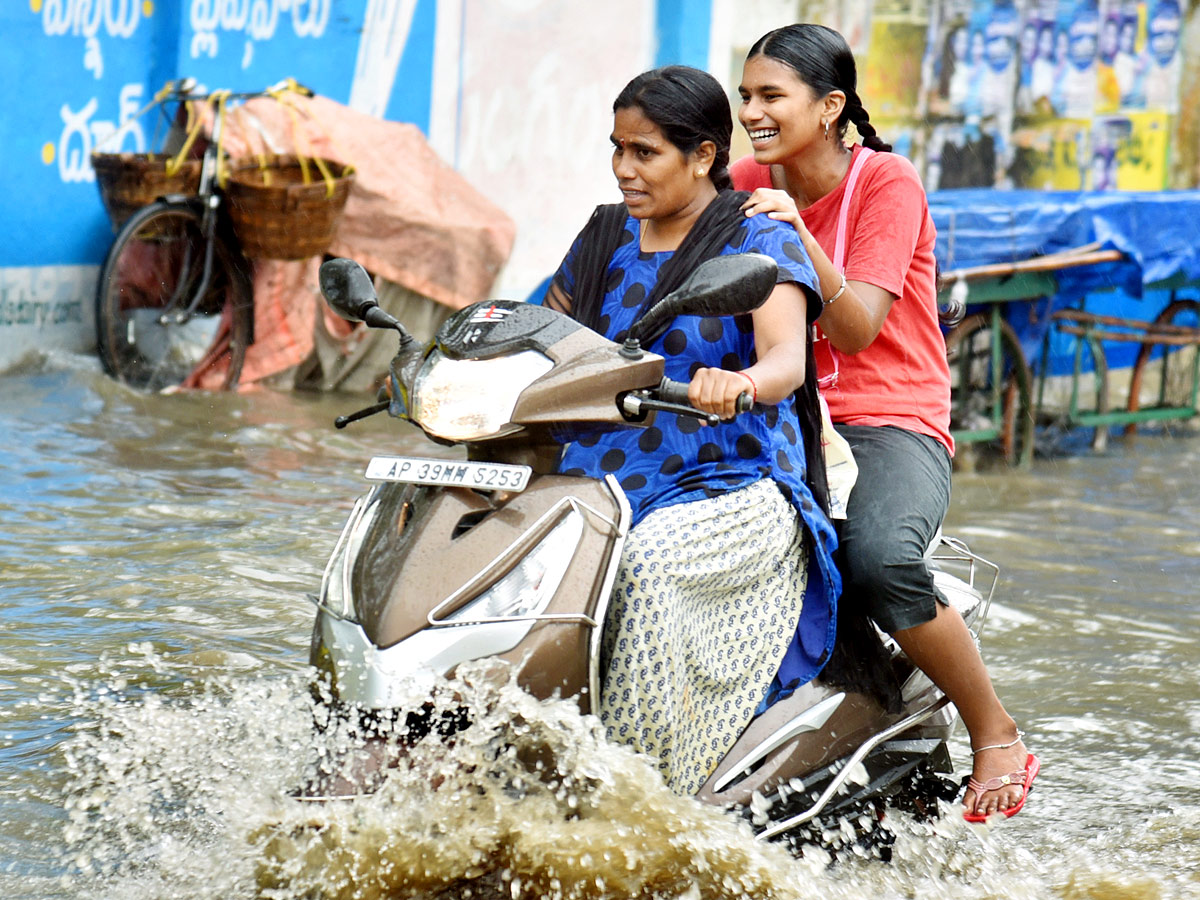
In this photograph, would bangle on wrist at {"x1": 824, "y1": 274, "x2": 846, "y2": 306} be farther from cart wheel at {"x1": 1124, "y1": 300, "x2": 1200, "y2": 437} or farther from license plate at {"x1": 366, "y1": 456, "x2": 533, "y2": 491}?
cart wheel at {"x1": 1124, "y1": 300, "x2": 1200, "y2": 437}

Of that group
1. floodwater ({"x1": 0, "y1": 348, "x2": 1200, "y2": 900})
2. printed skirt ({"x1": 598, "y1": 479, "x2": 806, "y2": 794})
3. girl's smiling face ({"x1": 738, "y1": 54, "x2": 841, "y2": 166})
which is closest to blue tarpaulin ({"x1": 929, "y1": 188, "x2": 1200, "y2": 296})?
floodwater ({"x1": 0, "y1": 348, "x2": 1200, "y2": 900})

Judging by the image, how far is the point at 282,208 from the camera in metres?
7.60

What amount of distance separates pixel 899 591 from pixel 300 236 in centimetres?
559

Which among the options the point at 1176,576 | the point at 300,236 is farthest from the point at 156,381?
the point at 1176,576

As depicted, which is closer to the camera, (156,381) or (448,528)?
(448,528)

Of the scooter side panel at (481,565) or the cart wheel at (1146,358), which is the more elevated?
the scooter side panel at (481,565)

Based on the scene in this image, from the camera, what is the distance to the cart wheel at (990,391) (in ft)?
25.1

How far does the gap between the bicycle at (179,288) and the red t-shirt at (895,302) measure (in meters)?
5.13

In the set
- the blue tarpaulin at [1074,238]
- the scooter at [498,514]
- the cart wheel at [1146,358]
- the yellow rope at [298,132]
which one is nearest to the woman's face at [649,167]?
the scooter at [498,514]

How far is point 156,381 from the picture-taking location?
7.63 m

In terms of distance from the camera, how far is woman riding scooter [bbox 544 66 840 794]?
2.38m

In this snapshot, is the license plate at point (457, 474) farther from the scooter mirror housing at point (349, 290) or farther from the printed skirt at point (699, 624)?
the scooter mirror housing at point (349, 290)

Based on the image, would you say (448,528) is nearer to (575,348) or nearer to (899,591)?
(575,348)

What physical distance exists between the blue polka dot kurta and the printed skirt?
0.14ft
